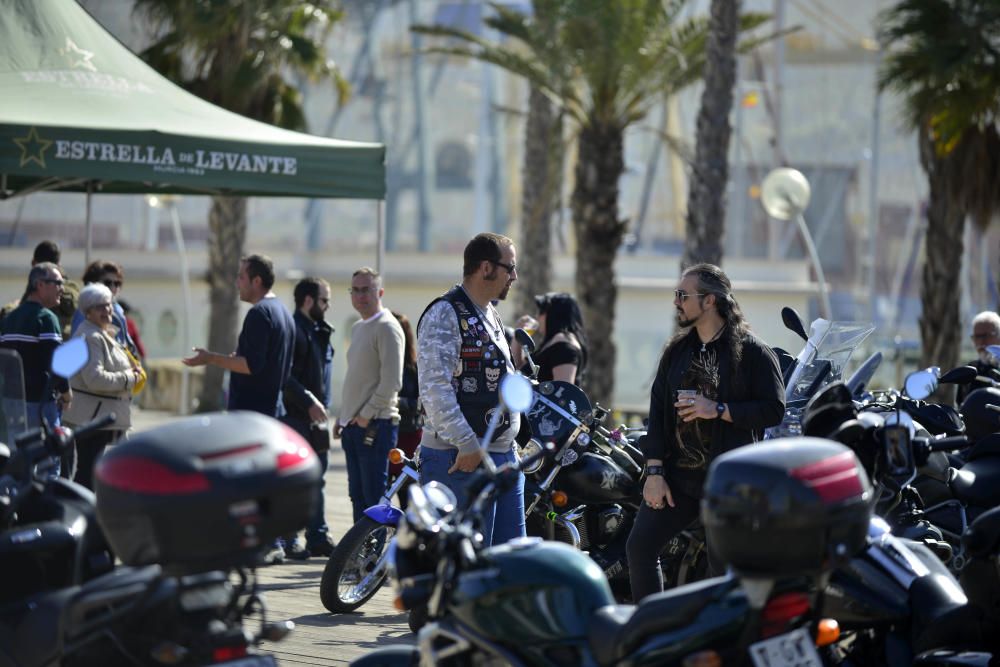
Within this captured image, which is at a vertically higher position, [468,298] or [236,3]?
[236,3]

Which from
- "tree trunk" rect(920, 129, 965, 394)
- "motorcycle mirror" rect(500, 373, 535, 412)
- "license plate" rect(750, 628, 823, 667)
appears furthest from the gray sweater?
"tree trunk" rect(920, 129, 965, 394)

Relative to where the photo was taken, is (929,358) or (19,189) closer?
(19,189)

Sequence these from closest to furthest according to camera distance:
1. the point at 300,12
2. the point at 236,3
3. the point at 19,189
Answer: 1. the point at 19,189
2. the point at 236,3
3. the point at 300,12

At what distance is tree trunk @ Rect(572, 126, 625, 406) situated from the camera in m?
18.3

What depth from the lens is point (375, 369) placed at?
927 centimetres

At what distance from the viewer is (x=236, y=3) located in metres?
21.1

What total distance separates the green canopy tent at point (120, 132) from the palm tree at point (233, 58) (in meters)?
9.38

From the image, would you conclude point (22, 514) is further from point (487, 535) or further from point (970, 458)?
point (970, 458)

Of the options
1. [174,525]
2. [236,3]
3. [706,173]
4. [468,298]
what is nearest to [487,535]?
[468,298]

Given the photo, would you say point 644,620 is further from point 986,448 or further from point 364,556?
point 364,556

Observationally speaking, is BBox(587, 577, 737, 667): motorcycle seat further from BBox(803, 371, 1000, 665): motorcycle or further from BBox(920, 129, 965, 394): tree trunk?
BBox(920, 129, 965, 394): tree trunk

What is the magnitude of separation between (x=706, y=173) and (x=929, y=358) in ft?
13.5

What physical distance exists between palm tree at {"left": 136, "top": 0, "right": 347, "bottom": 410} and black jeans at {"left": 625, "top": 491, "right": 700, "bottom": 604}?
15.6 m

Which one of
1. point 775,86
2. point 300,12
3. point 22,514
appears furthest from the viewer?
point 775,86
